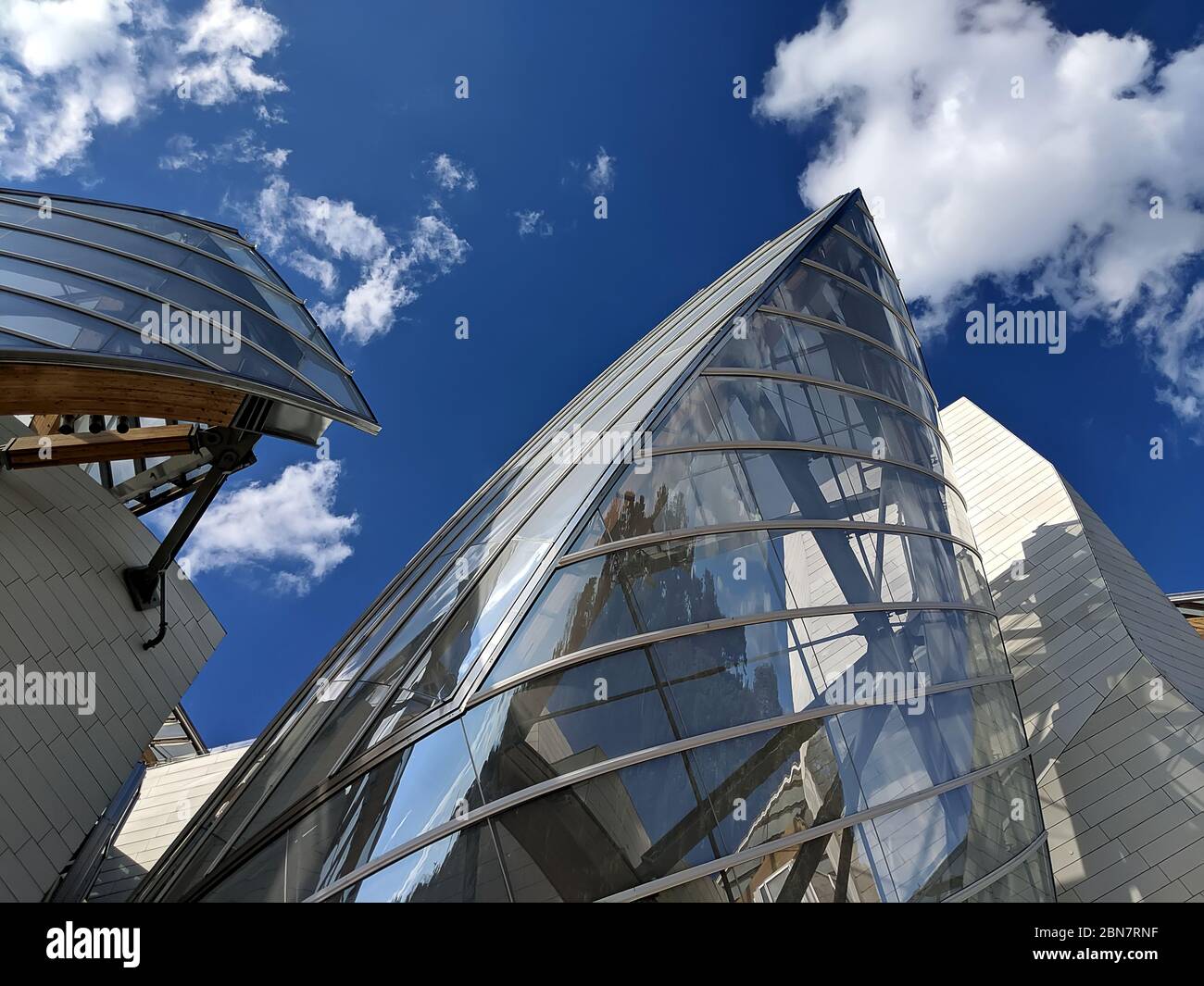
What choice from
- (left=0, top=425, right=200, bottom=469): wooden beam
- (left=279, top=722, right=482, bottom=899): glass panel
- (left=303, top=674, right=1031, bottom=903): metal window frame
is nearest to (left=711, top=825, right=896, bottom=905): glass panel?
(left=303, top=674, right=1031, bottom=903): metal window frame

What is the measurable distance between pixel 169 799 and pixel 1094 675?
18827 mm

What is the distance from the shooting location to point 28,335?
29.6 ft

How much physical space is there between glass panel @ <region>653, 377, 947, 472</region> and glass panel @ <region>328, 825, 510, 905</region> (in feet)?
13.9

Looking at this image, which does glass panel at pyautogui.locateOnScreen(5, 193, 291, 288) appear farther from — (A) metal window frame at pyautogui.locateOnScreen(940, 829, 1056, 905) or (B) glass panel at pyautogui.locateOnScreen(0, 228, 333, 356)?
(A) metal window frame at pyautogui.locateOnScreen(940, 829, 1056, 905)

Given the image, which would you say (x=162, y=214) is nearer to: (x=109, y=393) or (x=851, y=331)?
(x=109, y=393)

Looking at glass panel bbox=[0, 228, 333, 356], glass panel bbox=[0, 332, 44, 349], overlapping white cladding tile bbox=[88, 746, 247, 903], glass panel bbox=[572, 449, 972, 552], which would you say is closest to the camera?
glass panel bbox=[572, 449, 972, 552]

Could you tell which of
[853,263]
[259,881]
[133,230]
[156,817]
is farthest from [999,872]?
[133,230]

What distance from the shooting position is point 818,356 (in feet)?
34.7

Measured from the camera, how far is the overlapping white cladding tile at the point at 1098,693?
11.5 m

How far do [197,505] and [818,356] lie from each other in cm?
1019

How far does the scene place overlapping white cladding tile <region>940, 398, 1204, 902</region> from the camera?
11500 mm

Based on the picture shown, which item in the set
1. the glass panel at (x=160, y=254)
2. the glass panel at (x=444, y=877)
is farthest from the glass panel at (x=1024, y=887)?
the glass panel at (x=160, y=254)
